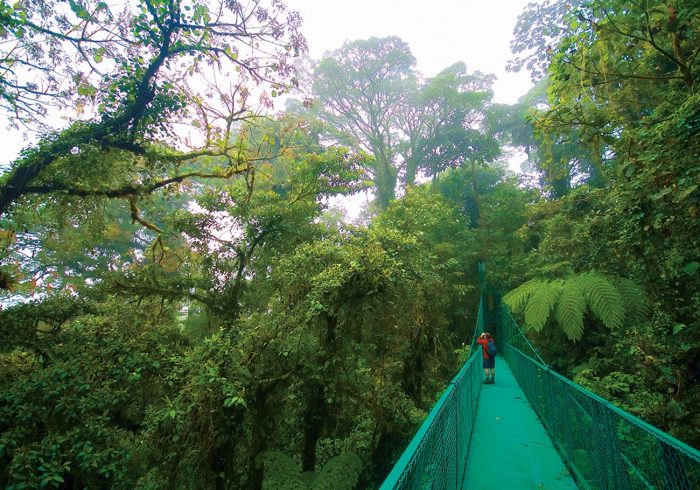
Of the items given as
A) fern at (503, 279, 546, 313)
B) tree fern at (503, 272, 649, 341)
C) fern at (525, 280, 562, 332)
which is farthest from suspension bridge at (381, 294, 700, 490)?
fern at (503, 279, 546, 313)

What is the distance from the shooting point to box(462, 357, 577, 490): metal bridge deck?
3.16 metres

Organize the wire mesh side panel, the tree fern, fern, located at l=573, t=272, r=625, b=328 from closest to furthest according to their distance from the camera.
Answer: the wire mesh side panel < fern, located at l=573, t=272, r=625, b=328 < the tree fern

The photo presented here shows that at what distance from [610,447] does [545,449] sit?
1832 mm

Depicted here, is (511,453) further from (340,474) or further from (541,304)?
(541,304)

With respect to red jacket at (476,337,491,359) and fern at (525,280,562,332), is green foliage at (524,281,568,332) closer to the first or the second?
fern at (525,280,562,332)

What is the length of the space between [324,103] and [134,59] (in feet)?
53.5

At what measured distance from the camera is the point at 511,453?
151 inches

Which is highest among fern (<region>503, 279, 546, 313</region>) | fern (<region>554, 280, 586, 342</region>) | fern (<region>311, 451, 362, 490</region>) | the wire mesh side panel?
fern (<region>503, 279, 546, 313</region>)

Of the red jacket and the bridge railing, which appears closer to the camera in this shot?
the bridge railing

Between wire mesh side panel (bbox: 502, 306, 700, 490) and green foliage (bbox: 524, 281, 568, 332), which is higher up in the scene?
green foliage (bbox: 524, 281, 568, 332)

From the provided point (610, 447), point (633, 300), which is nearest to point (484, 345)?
point (633, 300)

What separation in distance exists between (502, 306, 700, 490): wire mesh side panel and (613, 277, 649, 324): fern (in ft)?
7.40

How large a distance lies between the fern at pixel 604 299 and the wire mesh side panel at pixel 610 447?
177 cm

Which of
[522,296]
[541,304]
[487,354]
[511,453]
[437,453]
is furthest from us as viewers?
[487,354]
